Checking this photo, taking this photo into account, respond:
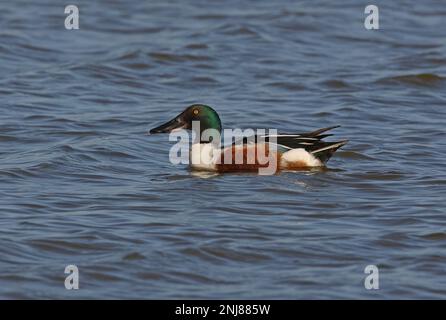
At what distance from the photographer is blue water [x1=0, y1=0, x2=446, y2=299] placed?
7.34 m

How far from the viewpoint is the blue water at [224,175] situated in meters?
7.34

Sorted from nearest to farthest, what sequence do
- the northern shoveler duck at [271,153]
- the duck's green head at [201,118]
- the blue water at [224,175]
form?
the blue water at [224,175] < the northern shoveler duck at [271,153] < the duck's green head at [201,118]

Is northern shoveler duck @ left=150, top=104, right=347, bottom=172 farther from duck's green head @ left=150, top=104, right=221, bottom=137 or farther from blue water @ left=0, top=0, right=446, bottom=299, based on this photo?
duck's green head @ left=150, top=104, right=221, bottom=137

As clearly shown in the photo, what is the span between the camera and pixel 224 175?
32.4 ft

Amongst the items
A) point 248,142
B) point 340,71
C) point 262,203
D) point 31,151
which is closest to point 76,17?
point 340,71

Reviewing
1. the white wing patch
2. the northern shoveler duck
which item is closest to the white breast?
the northern shoveler duck

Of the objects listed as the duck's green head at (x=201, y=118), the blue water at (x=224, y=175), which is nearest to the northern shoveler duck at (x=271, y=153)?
the blue water at (x=224, y=175)

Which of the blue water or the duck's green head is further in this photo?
the duck's green head

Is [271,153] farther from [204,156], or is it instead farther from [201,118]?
[201,118]

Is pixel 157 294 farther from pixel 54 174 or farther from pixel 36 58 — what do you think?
pixel 36 58

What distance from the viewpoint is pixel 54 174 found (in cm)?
976

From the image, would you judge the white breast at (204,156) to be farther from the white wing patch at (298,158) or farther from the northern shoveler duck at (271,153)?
the white wing patch at (298,158)

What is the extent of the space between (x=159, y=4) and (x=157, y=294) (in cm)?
1139
